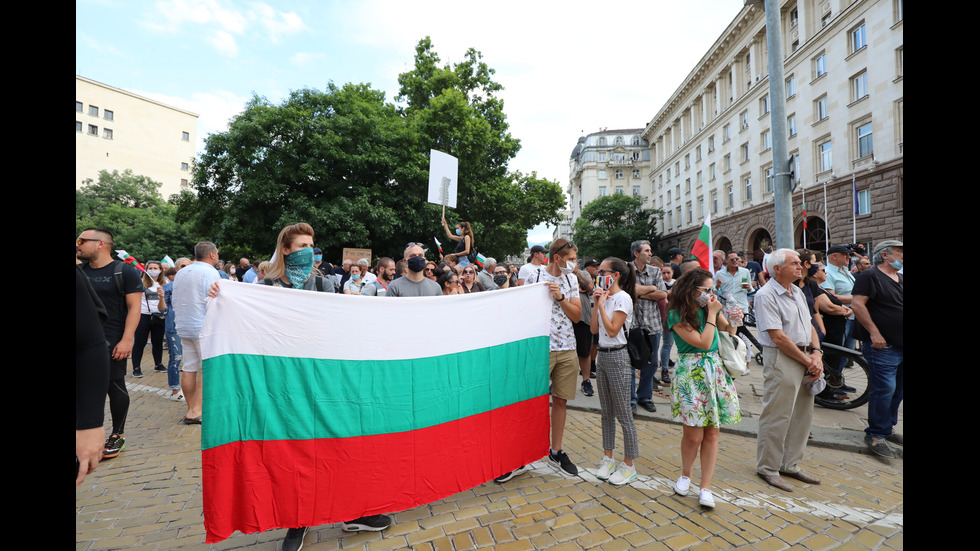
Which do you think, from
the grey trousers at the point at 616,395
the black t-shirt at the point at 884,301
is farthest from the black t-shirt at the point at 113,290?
the black t-shirt at the point at 884,301

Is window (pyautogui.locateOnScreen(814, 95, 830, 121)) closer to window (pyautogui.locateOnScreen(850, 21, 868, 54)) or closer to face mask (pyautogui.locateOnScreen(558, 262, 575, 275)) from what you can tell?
window (pyautogui.locateOnScreen(850, 21, 868, 54))

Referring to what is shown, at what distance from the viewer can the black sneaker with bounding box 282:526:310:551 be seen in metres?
2.80

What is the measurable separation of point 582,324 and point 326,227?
15.8m

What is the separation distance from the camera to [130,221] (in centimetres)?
4028

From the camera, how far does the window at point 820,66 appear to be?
26.6m

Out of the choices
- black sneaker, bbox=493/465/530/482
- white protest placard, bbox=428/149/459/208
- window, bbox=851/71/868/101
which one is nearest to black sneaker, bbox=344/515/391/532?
black sneaker, bbox=493/465/530/482

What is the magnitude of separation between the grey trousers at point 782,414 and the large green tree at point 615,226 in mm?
52769

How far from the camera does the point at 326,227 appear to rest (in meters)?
19.3

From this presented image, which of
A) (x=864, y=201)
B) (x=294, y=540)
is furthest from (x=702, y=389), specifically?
(x=864, y=201)

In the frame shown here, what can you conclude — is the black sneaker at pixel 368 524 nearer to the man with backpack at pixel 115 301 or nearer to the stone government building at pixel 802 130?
the man with backpack at pixel 115 301

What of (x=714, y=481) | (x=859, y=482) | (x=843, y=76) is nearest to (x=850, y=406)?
(x=859, y=482)

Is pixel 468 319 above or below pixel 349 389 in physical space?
above

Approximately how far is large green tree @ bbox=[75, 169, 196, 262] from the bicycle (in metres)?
35.0
